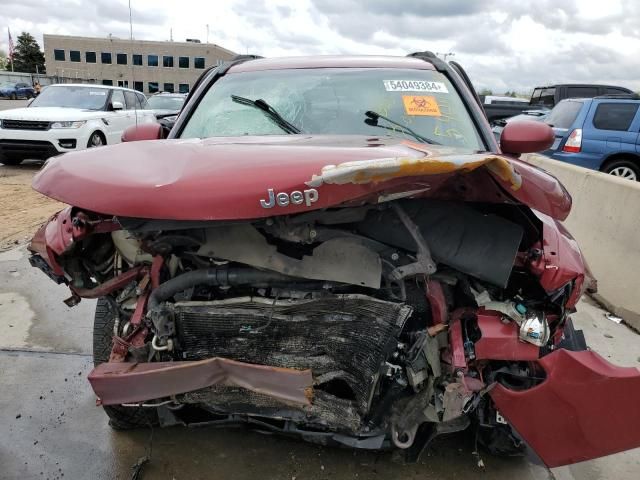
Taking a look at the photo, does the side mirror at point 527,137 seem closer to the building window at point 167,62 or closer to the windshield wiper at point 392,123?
the windshield wiper at point 392,123

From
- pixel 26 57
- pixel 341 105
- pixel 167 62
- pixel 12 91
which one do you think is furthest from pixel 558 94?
pixel 26 57

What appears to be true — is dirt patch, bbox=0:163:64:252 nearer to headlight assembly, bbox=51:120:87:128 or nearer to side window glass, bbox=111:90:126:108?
headlight assembly, bbox=51:120:87:128

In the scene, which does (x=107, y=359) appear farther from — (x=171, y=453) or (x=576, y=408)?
(x=576, y=408)

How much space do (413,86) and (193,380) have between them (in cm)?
217

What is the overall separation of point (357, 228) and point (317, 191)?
1.34 ft

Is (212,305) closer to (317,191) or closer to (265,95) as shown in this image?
(317,191)

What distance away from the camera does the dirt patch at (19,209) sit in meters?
6.02

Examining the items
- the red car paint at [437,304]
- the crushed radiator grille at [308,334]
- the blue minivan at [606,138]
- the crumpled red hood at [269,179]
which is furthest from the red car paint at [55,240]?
the blue minivan at [606,138]

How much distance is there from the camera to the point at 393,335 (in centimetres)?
193

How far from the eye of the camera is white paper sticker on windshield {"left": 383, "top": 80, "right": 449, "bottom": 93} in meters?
3.08

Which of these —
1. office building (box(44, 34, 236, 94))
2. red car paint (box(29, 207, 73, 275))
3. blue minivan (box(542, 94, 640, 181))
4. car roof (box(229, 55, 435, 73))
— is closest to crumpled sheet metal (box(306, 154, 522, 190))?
red car paint (box(29, 207, 73, 275))

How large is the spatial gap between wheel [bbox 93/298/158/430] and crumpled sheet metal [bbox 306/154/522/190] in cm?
143

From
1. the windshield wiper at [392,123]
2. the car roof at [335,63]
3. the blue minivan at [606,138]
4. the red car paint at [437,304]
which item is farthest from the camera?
the blue minivan at [606,138]

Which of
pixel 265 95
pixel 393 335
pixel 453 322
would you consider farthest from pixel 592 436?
pixel 265 95
